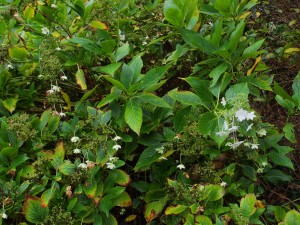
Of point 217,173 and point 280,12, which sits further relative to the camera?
point 280,12

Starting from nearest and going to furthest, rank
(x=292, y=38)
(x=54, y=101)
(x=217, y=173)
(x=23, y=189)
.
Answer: (x=23, y=189) < (x=217, y=173) < (x=54, y=101) < (x=292, y=38)

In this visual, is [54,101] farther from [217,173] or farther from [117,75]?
[217,173]

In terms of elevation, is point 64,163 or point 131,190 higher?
point 64,163

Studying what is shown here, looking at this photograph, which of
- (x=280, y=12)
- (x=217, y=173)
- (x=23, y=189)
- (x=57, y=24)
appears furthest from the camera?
(x=280, y=12)

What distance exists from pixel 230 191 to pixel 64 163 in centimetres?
85

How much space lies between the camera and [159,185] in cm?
207

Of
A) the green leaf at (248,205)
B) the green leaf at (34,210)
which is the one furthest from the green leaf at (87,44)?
the green leaf at (248,205)

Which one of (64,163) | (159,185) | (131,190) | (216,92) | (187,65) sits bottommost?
(131,190)

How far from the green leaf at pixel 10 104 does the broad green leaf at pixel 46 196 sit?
613 mm

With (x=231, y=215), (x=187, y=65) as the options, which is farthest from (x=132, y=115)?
(x=187, y=65)

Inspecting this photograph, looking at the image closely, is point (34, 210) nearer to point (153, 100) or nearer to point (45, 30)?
point (153, 100)

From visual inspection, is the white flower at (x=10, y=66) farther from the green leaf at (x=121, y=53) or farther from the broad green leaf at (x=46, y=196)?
the broad green leaf at (x=46, y=196)

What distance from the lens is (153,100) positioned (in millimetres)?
1916

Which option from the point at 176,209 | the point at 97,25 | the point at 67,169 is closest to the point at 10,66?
the point at 97,25
